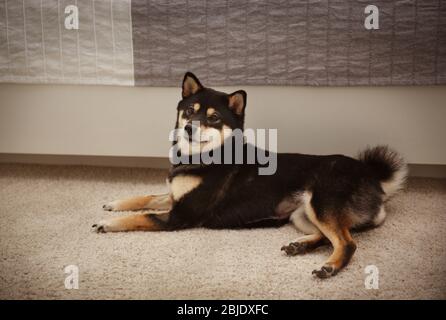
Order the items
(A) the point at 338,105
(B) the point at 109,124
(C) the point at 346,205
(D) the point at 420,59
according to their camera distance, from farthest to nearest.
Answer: (B) the point at 109,124 < (A) the point at 338,105 < (D) the point at 420,59 < (C) the point at 346,205

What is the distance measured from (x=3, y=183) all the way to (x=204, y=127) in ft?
3.28

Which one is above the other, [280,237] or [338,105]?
[338,105]

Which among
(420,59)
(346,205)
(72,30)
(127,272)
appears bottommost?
(127,272)

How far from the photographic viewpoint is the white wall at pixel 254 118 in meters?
1.71

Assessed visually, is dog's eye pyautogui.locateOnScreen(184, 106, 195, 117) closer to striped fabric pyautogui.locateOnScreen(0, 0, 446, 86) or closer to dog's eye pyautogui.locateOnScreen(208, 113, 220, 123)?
dog's eye pyautogui.locateOnScreen(208, 113, 220, 123)

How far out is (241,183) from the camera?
146cm

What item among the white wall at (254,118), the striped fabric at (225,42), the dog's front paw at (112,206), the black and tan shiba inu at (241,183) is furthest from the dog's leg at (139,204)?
the striped fabric at (225,42)

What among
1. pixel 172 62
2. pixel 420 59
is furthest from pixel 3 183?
pixel 420 59

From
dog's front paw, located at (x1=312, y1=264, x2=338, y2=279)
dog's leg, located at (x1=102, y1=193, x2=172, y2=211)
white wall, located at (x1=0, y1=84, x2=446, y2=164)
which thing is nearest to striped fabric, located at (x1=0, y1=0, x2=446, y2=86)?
white wall, located at (x1=0, y1=84, x2=446, y2=164)

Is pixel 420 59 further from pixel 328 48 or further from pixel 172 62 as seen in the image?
pixel 172 62

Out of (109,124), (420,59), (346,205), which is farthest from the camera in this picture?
(109,124)

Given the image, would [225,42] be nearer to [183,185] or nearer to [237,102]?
[237,102]

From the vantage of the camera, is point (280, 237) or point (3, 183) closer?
point (280, 237)

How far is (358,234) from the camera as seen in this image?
1.44m
